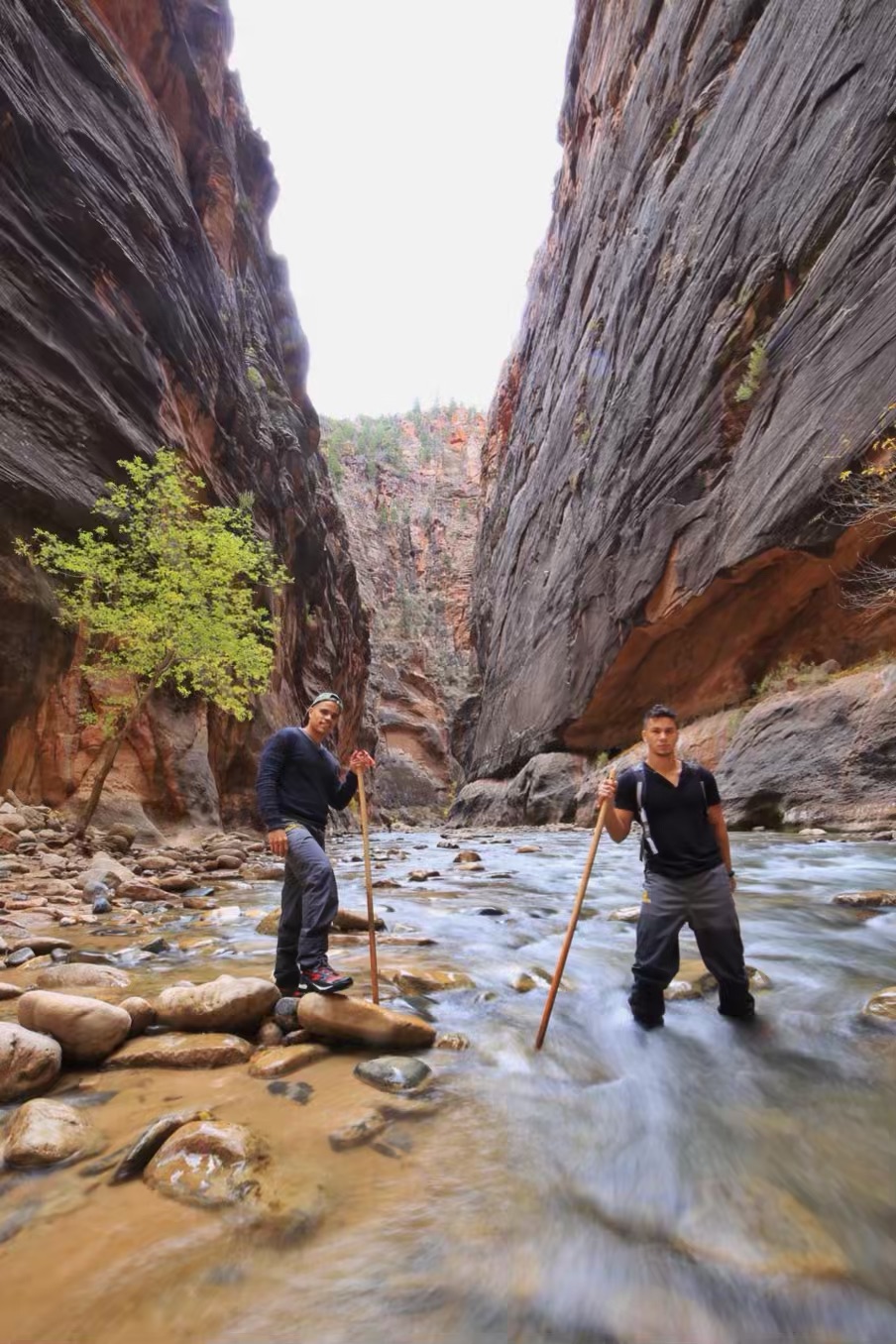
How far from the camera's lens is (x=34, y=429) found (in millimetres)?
12555

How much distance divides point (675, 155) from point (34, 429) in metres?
23.6

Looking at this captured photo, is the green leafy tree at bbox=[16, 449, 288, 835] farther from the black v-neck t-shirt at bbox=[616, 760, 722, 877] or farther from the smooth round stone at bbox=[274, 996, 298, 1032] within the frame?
the black v-neck t-shirt at bbox=[616, 760, 722, 877]

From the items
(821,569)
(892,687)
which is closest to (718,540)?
(821,569)

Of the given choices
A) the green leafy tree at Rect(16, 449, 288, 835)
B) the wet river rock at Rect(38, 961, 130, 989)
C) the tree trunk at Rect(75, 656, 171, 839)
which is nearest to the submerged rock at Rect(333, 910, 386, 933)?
the wet river rock at Rect(38, 961, 130, 989)

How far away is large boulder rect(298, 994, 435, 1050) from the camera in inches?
130

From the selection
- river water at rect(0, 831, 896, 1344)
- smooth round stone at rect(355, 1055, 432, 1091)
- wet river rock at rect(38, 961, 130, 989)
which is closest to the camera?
river water at rect(0, 831, 896, 1344)

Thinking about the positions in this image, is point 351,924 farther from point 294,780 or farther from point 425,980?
point 294,780

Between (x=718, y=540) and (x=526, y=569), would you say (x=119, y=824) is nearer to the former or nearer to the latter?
(x=718, y=540)

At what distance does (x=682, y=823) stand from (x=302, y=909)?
2.41 m

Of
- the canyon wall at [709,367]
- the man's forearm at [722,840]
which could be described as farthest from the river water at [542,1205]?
the canyon wall at [709,367]

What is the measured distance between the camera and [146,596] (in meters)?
13.4

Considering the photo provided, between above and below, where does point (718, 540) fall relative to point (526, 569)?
below

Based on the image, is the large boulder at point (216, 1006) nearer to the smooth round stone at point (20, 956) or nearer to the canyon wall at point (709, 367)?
the smooth round stone at point (20, 956)

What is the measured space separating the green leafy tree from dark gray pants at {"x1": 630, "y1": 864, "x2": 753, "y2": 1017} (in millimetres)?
10834
